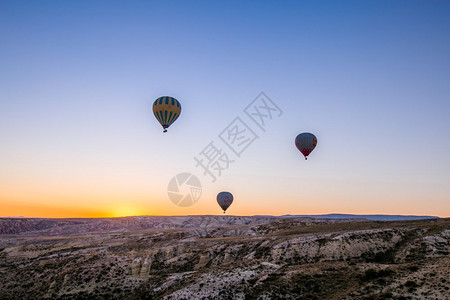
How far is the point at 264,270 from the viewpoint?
33969 millimetres

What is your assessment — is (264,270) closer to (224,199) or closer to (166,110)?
(166,110)

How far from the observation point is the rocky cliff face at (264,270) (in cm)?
2712

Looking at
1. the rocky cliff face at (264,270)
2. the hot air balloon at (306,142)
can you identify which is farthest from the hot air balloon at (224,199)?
the hot air balloon at (306,142)

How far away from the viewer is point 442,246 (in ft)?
131

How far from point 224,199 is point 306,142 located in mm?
39773

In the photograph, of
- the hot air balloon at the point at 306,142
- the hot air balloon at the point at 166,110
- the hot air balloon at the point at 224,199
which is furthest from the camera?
the hot air balloon at the point at 224,199

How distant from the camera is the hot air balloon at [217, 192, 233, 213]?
9194 cm

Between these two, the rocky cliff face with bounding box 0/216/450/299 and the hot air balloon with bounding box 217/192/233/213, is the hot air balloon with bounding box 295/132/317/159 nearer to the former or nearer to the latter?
the rocky cliff face with bounding box 0/216/450/299

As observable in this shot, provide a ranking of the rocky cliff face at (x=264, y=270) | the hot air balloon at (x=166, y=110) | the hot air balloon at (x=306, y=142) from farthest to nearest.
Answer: the hot air balloon at (x=306, y=142) < the hot air balloon at (x=166, y=110) < the rocky cliff face at (x=264, y=270)

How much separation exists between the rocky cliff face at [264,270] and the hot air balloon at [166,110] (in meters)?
23.4

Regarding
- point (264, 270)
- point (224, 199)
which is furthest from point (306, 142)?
point (224, 199)

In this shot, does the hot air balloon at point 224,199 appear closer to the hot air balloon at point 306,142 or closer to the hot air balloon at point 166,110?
the hot air balloon at point 306,142

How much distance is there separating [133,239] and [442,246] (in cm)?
7127

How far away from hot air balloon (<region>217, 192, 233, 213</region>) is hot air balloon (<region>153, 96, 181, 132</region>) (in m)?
42.1
